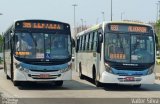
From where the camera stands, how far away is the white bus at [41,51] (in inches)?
822

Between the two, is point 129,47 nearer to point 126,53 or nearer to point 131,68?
point 126,53

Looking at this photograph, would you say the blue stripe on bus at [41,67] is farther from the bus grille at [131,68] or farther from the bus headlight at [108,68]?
the bus grille at [131,68]

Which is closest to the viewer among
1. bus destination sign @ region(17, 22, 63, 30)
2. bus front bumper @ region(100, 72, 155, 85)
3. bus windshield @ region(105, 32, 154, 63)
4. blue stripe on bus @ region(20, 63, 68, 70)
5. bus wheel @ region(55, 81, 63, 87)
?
blue stripe on bus @ region(20, 63, 68, 70)

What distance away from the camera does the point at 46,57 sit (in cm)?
2106

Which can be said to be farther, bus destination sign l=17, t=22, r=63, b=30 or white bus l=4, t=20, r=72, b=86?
bus destination sign l=17, t=22, r=63, b=30

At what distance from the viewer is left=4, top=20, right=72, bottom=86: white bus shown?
20.9 meters

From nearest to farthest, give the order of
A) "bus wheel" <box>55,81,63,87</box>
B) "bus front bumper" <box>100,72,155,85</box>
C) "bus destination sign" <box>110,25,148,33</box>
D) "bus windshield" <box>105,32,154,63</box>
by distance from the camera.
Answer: "bus front bumper" <box>100,72,155,85</box> → "bus windshield" <box>105,32,154,63</box> → "bus destination sign" <box>110,25,148,33</box> → "bus wheel" <box>55,81,63,87</box>

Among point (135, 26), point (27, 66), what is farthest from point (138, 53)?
point (27, 66)

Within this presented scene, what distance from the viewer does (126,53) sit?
848 inches

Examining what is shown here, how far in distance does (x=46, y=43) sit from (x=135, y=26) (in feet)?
13.4

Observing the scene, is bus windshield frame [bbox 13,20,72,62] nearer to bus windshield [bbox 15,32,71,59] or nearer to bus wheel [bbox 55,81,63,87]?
bus windshield [bbox 15,32,71,59]

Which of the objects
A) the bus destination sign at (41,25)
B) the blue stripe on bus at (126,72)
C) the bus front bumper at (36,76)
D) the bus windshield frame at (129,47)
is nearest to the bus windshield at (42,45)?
the bus destination sign at (41,25)

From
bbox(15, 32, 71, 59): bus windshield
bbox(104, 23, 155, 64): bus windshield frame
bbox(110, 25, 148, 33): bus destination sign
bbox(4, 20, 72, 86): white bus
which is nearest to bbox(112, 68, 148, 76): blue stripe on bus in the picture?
bbox(104, 23, 155, 64): bus windshield frame

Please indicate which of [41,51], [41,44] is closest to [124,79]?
[41,51]
